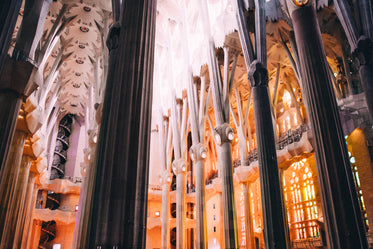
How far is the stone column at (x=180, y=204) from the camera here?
16906 millimetres

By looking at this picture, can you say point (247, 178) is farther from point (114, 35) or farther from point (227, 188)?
point (114, 35)

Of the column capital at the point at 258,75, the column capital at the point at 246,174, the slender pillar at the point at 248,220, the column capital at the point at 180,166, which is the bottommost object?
the slender pillar at the point at 248,220

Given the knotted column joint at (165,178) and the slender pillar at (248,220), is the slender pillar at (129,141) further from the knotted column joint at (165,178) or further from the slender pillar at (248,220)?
the knotted column joint at (165,178)

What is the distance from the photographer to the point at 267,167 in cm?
1034

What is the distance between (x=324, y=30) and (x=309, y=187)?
8951 mm

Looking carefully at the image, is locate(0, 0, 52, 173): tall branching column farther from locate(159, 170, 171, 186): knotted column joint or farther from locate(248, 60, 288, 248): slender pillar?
locate(159, 170, 171, 186): knotted column joint

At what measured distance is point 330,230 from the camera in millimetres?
7645

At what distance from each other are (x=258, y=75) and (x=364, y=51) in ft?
13.2

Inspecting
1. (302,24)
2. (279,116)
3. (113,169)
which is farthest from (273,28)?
(113,169)

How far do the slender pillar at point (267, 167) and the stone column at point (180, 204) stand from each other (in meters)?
8.24

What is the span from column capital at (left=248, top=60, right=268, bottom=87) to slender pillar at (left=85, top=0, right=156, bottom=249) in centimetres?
519

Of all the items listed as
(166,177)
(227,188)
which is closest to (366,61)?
(227,188)

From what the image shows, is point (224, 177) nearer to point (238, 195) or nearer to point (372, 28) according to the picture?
point (372, 28)

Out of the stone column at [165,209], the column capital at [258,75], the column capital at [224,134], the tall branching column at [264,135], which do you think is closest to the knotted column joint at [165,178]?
the stone column at [165,209]
